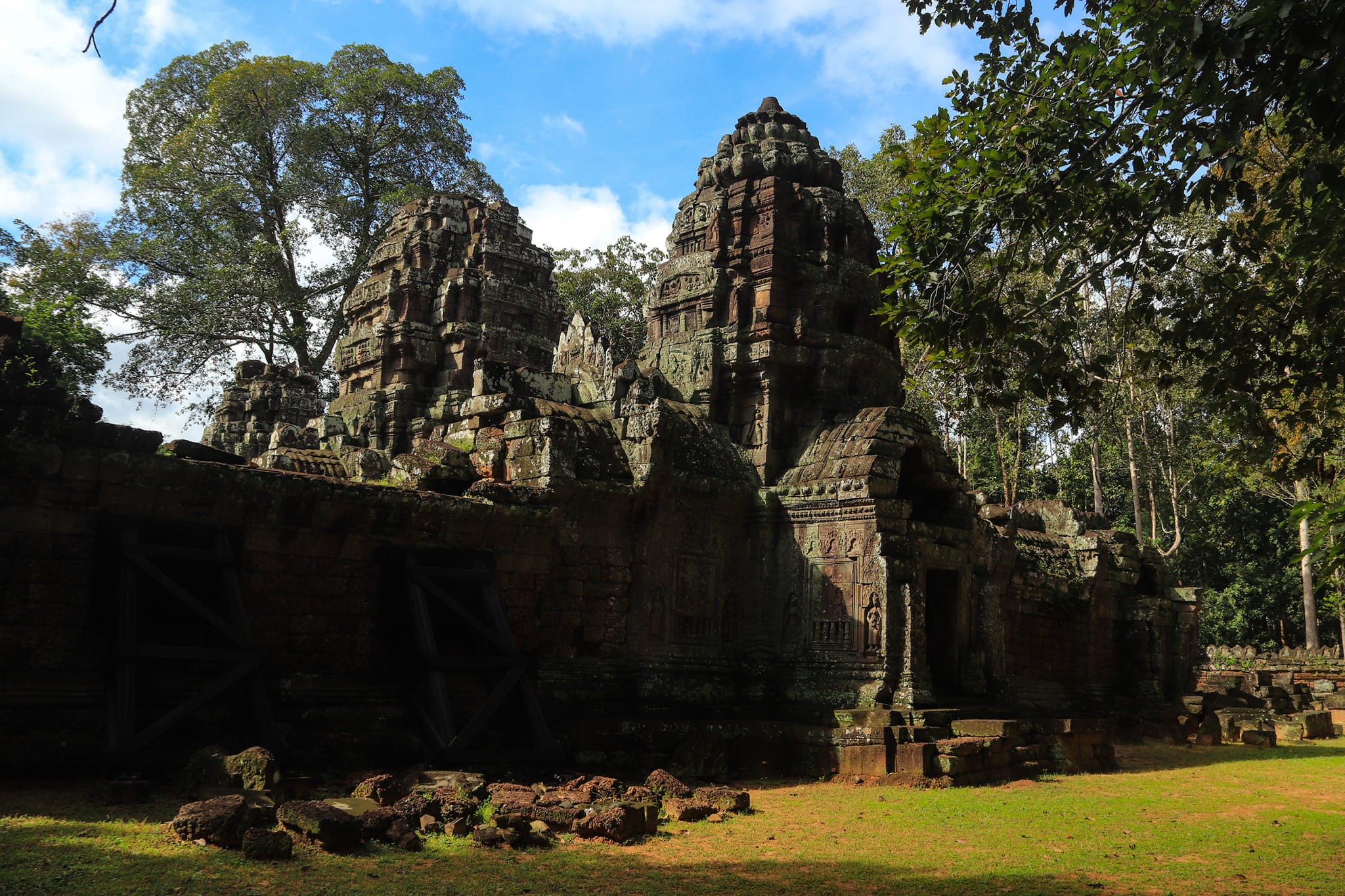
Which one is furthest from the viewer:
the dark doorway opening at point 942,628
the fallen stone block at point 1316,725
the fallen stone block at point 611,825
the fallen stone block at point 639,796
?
the fallen stone block at point 1316,725

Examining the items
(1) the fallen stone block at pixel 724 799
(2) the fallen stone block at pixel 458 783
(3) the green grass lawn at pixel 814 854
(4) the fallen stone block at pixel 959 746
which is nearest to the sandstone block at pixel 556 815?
(3) the green grass lawn at pixel 814 854

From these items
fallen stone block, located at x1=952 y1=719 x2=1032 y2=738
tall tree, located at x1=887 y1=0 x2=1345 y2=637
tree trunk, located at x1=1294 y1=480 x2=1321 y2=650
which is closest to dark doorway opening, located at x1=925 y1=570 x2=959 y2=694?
fallen stone block, located at x1=952 y1=719 x2=1032 y2=738

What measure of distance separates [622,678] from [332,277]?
20144mm

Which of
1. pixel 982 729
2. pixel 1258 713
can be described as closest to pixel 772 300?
pixel 982 729

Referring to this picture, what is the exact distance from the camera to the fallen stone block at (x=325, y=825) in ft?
19.2

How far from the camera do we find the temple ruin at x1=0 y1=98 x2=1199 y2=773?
761 centimetres

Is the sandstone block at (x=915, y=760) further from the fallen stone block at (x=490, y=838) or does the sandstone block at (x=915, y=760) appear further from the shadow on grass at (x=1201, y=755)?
the fallen stone block at (x=490, y=838)

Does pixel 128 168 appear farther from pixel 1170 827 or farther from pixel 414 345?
pixel 1170 827

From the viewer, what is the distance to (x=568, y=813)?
6.97 m

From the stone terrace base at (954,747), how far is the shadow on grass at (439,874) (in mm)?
3563

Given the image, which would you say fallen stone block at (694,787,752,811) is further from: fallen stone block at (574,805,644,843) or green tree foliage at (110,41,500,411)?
green tree foliage at (110,41,500,411)

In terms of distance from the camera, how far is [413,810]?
21.3 ft

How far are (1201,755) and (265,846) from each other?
1303 centimetres

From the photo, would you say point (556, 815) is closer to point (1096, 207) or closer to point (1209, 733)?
point (1096, 207)
